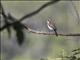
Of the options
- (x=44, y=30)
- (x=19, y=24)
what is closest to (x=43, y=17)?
(x=44, y=30)

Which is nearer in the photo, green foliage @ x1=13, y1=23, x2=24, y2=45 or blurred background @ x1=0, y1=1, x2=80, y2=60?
green foliage @ x1=13, y1=23, x2=24, y2=45

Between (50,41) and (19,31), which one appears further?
(50,41)

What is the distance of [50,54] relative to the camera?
0.85 metres

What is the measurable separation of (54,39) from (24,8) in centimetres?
20

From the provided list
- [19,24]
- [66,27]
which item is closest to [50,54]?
[66,27]

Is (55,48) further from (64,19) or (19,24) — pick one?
(19,24)

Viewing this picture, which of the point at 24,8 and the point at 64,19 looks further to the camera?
the point at 64,19

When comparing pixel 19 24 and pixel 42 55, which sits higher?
pixel 19 24

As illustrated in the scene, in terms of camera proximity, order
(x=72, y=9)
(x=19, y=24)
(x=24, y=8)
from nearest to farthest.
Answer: (x=19, y=24), (x=24, y=8), (x=72, y=9)

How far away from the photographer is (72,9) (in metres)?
0.79

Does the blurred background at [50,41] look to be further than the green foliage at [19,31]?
Yes

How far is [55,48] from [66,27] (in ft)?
0.37

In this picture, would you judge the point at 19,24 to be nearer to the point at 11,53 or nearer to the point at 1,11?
the point at 1,11

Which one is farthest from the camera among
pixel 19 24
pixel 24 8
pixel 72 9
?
pixel 72 9
